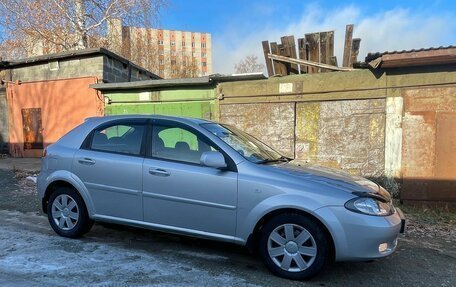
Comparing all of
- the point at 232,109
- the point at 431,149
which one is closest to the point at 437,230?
the point at 431,149

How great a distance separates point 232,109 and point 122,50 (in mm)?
14083

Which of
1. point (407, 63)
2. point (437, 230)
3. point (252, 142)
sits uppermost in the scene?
point (407, 63)

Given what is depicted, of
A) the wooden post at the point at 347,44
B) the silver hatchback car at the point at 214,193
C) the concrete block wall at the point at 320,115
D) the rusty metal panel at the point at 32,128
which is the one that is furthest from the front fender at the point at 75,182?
the rusty metal panel at the point at 32,128

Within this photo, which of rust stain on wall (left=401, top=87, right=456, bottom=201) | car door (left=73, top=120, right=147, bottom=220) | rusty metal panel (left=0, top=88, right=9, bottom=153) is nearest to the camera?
car door (left=73, top=120, right=147, bottom=220)

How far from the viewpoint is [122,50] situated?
22.4 m

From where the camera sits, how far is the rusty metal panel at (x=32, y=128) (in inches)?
552

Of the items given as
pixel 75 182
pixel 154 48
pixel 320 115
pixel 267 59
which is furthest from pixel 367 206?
pixel 154 48

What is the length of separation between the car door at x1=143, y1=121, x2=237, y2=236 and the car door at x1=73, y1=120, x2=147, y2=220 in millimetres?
154

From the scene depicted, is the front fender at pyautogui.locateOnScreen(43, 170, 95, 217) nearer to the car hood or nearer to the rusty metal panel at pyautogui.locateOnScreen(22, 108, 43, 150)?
the car hood

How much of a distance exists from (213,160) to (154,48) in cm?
2491

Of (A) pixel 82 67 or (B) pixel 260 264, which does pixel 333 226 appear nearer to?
(B) pixel 260 264

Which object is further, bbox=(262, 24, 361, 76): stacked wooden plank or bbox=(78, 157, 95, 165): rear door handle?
bbox=(262, 24, 361, 76): stacked wooden plank

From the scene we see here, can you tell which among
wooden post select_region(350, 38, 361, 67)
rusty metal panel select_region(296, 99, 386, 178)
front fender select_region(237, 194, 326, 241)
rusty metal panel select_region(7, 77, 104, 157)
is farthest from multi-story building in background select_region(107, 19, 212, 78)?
front fender select_region(237, 194, 326, 241)

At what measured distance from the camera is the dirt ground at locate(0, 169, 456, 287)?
3.87m
